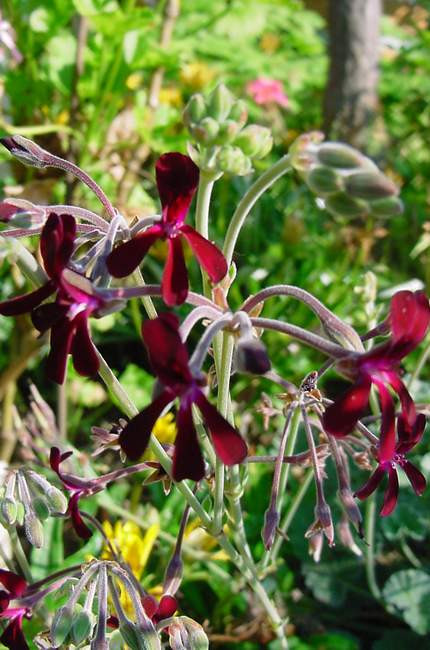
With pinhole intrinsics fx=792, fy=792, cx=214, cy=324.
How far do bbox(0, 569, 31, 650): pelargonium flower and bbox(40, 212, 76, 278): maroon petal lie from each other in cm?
47

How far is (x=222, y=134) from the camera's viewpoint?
711 millimetres

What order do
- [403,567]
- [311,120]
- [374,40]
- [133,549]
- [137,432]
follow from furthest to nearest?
[311,120] → [374,40] → [403,567] → [133,549] → [137,432]

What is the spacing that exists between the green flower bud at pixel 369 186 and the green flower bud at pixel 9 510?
0.58 metres

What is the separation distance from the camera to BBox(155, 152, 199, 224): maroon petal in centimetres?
75

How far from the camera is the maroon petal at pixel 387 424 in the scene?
0.75 m

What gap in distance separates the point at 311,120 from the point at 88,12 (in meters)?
2.53

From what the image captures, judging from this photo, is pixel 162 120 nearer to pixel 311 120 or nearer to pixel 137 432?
pixel 137 432

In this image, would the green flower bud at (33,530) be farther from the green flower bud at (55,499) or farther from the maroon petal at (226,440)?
the maroon petal at (226,440)

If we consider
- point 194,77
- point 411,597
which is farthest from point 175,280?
point 194,77

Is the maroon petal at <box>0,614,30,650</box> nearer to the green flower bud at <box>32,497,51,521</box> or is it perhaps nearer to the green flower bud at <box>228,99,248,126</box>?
the green flower bud at <box>32,497,51,521</box>

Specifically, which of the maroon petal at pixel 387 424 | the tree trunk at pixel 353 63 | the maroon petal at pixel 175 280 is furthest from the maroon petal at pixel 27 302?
the tree trunk at pixel 353 63

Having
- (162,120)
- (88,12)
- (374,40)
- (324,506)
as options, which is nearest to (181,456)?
(324,506)

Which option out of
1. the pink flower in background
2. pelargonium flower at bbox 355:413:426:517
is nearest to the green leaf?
pelargonium flower at bbox 355:413:426:517

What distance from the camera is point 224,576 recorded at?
168 centimetres
